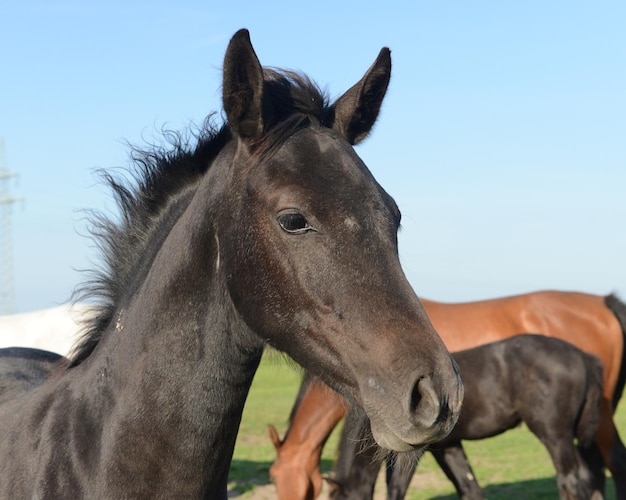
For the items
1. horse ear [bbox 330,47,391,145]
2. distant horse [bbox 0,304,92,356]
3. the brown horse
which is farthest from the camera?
distant horse [bbox 0,304,92,356]

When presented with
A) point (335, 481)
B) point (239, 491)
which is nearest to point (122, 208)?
point (335, 481)

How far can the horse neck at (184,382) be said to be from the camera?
2357 millimetres

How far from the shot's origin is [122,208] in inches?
115

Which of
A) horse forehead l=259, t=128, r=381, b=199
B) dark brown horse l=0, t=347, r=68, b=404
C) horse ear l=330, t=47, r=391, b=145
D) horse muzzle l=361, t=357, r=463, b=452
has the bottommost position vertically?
horse muzzle l=361, t=357, r=463, b=452

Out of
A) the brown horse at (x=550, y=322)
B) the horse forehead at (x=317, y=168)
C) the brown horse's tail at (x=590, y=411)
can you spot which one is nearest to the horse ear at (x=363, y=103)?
the horse forehead at (x=317, y=168)

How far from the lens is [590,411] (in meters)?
8.30

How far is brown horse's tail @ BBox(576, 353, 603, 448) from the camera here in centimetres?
823

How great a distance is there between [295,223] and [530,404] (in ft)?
22.0

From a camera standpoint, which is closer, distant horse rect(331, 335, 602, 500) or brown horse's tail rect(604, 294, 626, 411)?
distant horse rect(331, 335, 602, 500)

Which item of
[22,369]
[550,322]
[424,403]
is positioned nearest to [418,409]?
[424,403]

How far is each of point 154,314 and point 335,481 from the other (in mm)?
5508

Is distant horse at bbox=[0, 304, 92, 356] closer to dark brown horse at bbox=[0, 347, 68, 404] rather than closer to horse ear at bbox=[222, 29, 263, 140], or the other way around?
dark brown horse at bbox=[0, 347, 68, 404]

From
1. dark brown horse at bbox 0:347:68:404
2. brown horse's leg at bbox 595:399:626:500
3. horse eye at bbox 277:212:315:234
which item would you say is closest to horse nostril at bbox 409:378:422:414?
horse eye at bbox 277:212:315:234

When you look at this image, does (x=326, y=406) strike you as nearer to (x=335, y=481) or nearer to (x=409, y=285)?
(x=335, y=481)
